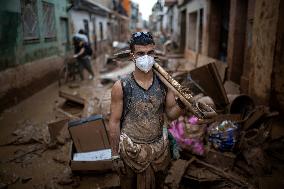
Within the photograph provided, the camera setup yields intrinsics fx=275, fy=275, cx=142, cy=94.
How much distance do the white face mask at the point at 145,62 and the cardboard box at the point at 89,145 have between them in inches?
77.2

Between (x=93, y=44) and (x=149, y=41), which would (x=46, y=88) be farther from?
(x=93, y=44)

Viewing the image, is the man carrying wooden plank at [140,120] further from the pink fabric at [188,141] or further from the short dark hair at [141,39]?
the pink fabric at [188,141]

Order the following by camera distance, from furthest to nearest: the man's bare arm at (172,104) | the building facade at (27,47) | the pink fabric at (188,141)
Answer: the building facade at (27,47)
the pink fabric at (188,141)
the man's bare arm at (172,104)

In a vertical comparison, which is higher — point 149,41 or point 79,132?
point 149,41

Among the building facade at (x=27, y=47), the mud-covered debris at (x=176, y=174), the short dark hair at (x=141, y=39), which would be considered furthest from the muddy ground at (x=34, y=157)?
the short dark hair at (x=141, y=39)

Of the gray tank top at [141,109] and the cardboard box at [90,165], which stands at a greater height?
the gray tank top at [141,109]

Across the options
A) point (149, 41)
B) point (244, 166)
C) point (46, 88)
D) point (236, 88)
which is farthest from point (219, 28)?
point (149, 41)

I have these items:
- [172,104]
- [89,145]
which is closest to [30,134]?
[89,145]

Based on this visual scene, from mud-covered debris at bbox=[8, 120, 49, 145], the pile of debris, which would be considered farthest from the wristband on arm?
mud-covered debris at bbox=[8, 120, 49, 145]

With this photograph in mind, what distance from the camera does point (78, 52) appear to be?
11789 mm

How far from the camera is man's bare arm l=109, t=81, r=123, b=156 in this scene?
8.70 ft

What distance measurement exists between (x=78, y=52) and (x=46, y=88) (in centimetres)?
212

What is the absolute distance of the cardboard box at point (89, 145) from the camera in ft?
13.7

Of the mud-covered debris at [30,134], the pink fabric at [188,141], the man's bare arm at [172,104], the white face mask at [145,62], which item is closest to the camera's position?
the white face mask at [145,62]
